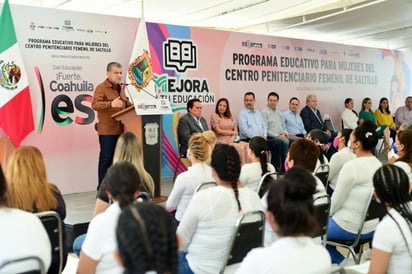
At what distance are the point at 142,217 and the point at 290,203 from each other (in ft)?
2.16

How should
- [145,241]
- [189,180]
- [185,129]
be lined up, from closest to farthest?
[145,241] → [189,180] → [185,129]

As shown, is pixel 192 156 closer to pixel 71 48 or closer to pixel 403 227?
pixel 403 227

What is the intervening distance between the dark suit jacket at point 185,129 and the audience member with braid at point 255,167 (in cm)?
279

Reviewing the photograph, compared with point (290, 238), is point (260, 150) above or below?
above

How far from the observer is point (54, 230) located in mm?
2369

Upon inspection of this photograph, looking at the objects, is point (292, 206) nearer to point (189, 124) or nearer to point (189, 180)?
point (189, 180)

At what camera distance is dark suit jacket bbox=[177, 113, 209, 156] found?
658 cm

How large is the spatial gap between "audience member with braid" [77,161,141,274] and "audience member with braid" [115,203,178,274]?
0.79m

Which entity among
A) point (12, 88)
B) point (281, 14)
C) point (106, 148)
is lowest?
point (106, 148)

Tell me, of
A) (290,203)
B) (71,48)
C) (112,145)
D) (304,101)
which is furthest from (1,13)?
(304,101)

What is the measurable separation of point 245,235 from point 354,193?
1155 millimetres

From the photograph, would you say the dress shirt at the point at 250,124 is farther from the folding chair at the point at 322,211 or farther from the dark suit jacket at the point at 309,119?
the folding chair at the point at 322,211

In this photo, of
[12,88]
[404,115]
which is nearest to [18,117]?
[12,88]

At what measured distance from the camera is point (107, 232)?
6.44ft
